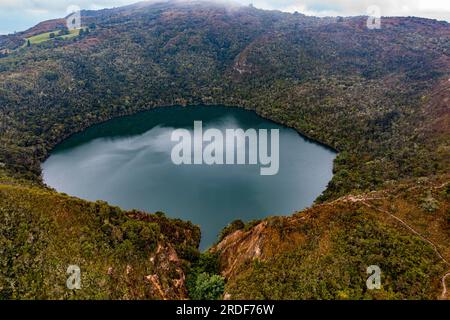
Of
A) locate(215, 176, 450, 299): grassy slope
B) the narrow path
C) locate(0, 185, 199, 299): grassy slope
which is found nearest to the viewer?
the narrow path

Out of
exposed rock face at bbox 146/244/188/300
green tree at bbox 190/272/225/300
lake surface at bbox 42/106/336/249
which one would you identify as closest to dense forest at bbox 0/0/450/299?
exposed rock face at bbox 146/244/188/300

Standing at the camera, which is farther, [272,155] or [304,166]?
[272,155]

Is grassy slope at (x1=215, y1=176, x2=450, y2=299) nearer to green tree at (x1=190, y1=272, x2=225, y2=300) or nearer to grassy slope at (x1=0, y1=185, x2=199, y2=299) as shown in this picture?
green tree at (x1=190, y1=272, x2=225, y2=300)

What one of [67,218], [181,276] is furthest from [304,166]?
[67,218]

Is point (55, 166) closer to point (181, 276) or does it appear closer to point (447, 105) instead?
point (181, 276)

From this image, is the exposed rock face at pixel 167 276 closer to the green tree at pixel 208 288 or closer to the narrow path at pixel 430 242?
the green tree at pixel 208 288

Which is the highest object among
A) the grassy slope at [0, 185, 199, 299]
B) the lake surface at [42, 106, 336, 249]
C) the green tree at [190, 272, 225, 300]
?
the lake surface at [42, 106, 336, 249]
